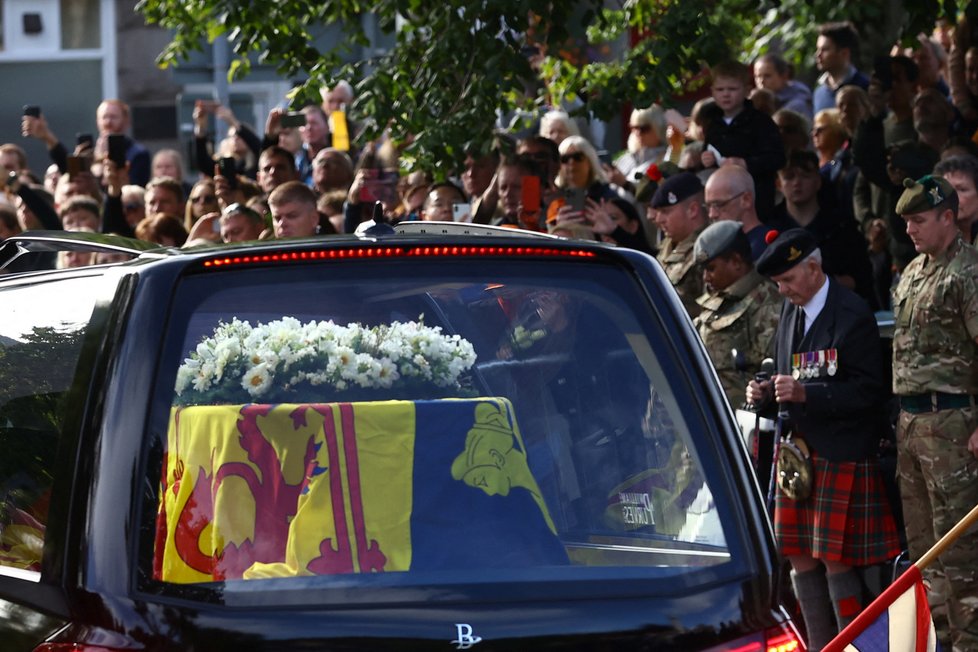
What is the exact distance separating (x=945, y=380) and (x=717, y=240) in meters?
1.40

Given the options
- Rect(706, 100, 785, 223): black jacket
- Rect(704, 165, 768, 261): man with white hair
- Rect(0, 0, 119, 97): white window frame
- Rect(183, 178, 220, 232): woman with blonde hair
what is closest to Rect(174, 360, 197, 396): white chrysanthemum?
Rect(704, 165, 768, 261): man with white hair

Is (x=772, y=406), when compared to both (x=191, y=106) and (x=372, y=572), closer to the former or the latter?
(x=372, y=572)

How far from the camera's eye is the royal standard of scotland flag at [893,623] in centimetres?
467

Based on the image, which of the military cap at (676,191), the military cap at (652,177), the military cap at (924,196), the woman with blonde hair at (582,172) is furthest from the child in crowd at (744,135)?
the military cap at (924,196)

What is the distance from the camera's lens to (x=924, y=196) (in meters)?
7.40

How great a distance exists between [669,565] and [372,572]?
22.2 inches

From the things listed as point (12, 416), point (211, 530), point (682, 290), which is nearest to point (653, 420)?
point (211, 530)

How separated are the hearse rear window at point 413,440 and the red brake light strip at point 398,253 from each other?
0.02 meters

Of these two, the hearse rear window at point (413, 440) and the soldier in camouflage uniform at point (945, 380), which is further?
the soldier in camouflage uniform at point (945, 380)

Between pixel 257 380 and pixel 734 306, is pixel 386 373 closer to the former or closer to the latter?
pixel 257 380

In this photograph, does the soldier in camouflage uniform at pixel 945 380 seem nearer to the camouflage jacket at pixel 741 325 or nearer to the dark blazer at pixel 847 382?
the dark blazer at pixel 847 382

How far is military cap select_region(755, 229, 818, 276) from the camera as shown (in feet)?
25.3

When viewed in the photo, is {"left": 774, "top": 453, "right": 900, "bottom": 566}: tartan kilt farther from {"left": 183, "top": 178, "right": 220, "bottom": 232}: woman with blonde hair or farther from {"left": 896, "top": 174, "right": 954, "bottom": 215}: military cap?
{"left": 183, "top": 178, "right": 220, "bottom": 232}: woman with blonde hair

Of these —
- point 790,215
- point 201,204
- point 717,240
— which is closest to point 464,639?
point 717,240
